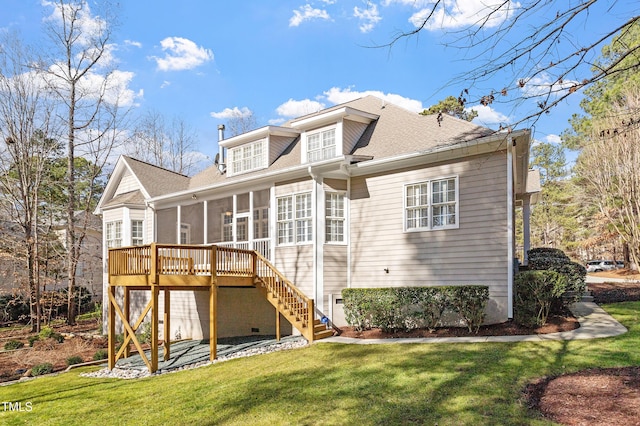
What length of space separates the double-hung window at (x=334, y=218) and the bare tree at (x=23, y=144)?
1495cm

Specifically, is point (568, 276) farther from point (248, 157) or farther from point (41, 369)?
point (41, 369)

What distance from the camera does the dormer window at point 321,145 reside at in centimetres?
1354

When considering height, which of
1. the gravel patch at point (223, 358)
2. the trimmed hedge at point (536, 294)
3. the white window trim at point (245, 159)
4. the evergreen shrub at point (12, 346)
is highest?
the white window trim at point (245, 159)

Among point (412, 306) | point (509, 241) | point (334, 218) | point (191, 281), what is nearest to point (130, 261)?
point (191, 281)

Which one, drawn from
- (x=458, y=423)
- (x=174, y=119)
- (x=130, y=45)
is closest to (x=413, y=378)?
(x=458, y=423)

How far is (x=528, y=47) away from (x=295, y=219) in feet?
32.3

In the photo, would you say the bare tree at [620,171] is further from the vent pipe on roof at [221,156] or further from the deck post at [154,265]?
the deck post at [154,265]

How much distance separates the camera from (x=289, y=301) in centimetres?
1181

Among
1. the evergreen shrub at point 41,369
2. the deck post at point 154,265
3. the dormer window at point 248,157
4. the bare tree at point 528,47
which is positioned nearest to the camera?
the bare tree at point 528,47

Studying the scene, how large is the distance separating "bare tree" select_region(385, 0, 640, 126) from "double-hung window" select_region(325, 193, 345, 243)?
9016 millimetres

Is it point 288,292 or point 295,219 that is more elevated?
point 295,219

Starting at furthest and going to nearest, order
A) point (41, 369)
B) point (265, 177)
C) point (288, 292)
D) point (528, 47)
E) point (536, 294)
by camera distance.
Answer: point (265, 177) → point (288, 292) → point (41, 369) → point (536, 294) → point (528, 47)

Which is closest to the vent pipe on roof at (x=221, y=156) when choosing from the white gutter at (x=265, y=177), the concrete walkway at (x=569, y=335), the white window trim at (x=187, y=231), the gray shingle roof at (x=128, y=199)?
the white gutter at (x=265, y=177)

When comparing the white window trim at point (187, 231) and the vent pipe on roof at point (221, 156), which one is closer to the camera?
the vent pipe on roof at point (221, 156)
